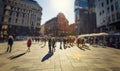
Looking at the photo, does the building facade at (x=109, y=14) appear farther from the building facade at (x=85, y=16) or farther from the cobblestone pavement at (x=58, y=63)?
the building facade at (x=85, y=16)

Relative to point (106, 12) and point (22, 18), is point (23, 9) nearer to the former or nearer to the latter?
point (22, 18)

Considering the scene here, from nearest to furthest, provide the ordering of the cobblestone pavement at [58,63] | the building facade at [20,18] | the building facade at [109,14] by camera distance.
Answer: the cobblestone pavement at [58,63], the building facade at [109,14], the building facade at [20,18]

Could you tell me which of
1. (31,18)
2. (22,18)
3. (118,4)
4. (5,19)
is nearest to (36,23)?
(31,18)

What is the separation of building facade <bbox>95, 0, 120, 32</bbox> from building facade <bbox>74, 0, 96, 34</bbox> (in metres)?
27.2

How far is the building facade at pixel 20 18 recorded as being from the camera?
4850cm

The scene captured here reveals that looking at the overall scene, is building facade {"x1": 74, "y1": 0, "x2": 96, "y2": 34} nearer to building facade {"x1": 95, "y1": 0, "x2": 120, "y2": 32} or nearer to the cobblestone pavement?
building facade {"x1": 95, "y1": 0, "x2": 120, "y2": 32}

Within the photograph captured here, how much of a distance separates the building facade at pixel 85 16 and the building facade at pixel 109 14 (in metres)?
27.2

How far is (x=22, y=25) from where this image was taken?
178ft

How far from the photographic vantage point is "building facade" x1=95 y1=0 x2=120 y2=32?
31194 mm

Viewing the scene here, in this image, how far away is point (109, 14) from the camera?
35375 mm

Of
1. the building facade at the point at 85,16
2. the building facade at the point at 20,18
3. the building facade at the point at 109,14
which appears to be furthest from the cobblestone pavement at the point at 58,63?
the building facade at the point at 85,16

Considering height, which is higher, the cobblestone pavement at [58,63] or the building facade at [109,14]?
the building facade at [109,14]

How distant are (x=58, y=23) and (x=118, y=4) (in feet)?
131

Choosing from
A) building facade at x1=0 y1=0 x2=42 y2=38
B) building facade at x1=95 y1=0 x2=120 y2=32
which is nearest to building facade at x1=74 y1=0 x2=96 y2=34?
building facade at x1=0 y1=0 x2=42 y2=38
